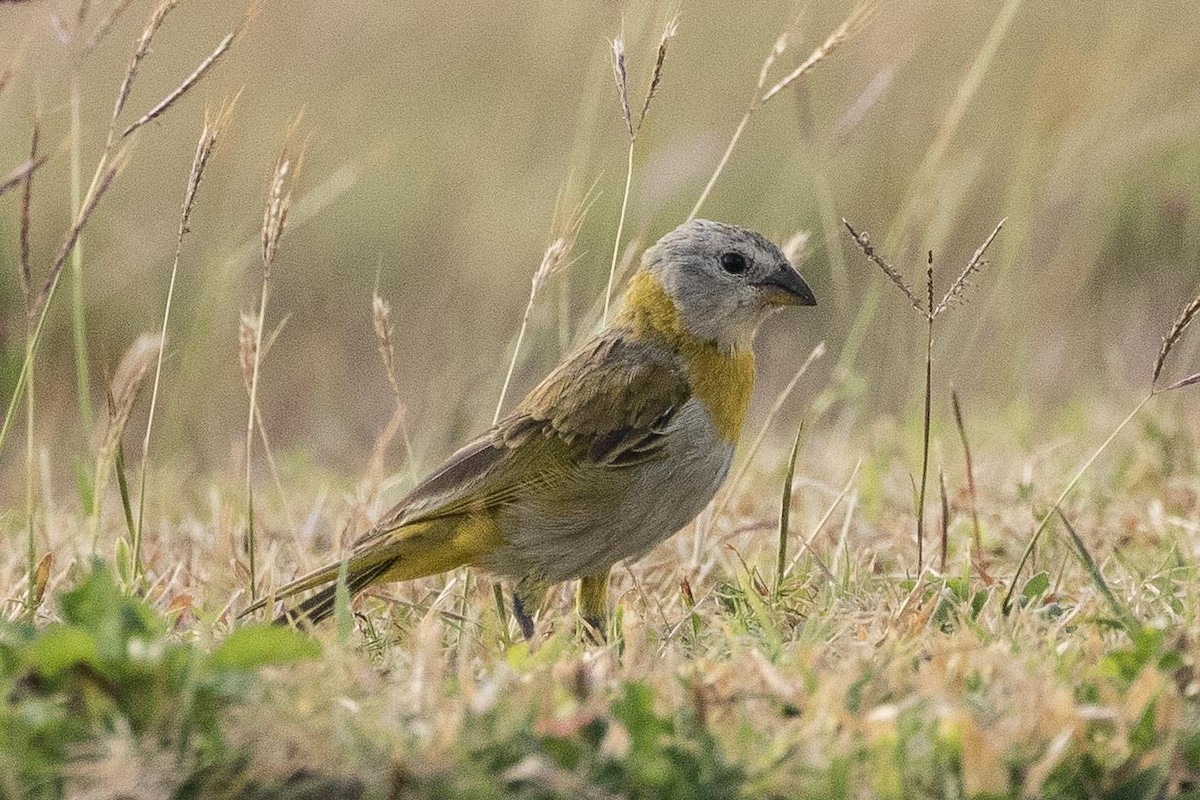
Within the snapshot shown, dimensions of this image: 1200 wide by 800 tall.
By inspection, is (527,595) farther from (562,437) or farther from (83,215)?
(83,215)

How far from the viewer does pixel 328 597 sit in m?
3.84

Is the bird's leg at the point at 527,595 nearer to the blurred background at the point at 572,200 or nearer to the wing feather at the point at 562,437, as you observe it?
the wing feather at the point at 562,437

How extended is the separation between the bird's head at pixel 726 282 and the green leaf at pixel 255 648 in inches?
79.7

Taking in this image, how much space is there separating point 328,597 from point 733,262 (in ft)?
4.52

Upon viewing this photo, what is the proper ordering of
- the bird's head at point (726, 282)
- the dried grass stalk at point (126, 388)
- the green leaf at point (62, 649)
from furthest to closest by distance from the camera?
the bird's head at point (726, 282), the dried grass stalk at point (126, 388), the green leaf at point (62, 649)

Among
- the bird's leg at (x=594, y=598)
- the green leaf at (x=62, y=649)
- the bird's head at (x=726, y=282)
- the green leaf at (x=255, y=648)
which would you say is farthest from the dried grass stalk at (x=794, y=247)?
the green leaf at (x=62, y=649)

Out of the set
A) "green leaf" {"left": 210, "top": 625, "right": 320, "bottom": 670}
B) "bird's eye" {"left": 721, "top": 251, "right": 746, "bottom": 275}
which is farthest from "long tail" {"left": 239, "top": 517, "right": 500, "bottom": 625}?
"green leaf" {"left": 210, "top": 625, "right": 320, "bottom": 670}

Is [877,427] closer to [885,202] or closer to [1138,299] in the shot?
[885,202]

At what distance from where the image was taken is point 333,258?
9641mm

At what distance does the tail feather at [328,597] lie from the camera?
3.83 m

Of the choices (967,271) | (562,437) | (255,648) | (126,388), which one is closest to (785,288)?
(562,437)

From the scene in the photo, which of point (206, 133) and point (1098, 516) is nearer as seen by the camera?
point (206, 133)

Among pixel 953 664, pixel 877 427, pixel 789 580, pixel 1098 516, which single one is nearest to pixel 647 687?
pixel 953 664

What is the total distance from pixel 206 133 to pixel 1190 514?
9.41ft
